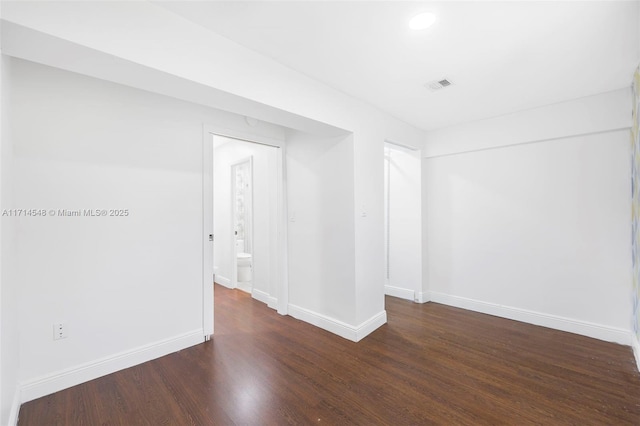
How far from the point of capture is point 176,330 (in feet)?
8.81

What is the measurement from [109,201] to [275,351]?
77.7 inches

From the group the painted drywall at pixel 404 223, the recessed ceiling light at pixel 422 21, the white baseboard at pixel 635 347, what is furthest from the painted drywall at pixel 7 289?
the white baseboard at pixel 635 347

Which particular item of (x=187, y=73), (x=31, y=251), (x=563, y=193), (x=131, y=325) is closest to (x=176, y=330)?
(x=131, y=325)

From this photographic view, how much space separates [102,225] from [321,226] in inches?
79.8

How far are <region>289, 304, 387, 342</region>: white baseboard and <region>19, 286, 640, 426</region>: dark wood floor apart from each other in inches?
2.9

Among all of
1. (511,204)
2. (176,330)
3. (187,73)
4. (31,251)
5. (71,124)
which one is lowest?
(176,330)

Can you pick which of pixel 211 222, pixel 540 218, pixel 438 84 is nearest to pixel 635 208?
pixel 540 218

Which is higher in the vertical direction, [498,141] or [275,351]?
[498,141]

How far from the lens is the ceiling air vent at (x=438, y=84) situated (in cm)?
255

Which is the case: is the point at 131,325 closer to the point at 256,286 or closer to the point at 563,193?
the point at 256,286

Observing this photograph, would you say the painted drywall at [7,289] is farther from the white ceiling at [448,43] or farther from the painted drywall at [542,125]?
the painted drywall at [542,125]

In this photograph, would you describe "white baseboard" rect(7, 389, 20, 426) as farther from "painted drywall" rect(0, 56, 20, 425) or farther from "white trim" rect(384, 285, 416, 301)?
"white trim" rect(384, 285, 416, 301)

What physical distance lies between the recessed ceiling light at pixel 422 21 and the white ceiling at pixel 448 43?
4 cm

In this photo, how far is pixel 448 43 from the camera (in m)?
1.98
